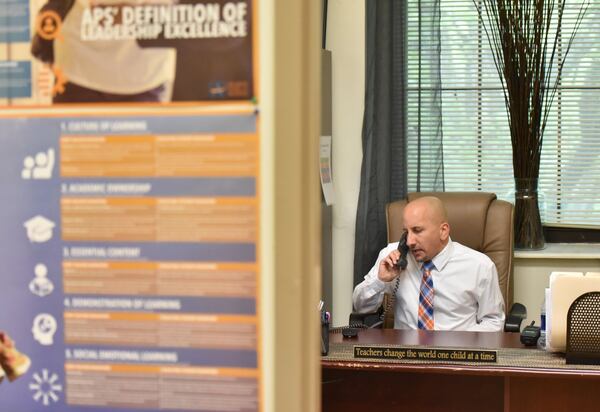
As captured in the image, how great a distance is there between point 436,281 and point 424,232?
25 centimetres

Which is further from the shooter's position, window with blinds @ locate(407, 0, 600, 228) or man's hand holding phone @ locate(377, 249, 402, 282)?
window with blinds @ locate(407, 0, 600, 228)

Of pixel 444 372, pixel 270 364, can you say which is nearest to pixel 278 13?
pixel 270 364

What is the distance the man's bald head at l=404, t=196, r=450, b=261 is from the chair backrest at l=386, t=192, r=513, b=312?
0.11 metres

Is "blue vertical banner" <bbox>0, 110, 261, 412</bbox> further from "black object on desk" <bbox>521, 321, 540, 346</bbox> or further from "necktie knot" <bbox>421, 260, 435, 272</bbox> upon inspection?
"necktie knot" <bbox>421, 260, 435, 272</bbox>

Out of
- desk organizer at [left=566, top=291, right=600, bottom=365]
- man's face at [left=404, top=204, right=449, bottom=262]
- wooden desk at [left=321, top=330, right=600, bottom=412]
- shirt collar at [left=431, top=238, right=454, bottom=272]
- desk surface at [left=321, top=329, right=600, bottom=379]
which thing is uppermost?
man's face at [left=404, top=204, right=449, bottom=262]

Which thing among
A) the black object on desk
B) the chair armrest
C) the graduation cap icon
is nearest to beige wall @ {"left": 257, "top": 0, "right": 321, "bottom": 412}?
the graduation cap icon

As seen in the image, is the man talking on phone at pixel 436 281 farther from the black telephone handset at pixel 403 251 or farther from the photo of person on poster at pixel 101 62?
the photo of person on poster at pixel 101 62

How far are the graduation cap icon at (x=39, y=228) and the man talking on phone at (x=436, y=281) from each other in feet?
10.8

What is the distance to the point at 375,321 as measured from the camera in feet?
13.2

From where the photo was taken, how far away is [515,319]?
3727 mm

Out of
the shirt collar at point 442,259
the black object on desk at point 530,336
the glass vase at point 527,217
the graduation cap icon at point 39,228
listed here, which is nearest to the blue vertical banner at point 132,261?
the graduation cap icon at point 39,228

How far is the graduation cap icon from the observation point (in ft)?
2.36

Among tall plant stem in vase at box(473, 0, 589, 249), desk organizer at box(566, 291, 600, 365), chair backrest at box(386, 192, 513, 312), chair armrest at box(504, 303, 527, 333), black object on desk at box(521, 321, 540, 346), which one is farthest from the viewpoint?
tall plant stem in vase at box(473, 0, 589, 249)

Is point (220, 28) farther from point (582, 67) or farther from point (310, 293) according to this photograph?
point (582, 67)
